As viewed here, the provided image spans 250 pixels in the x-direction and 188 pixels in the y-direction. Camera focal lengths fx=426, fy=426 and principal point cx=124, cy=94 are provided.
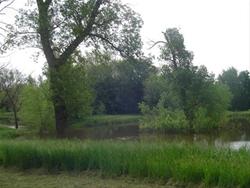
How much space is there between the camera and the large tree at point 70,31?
15.3 m

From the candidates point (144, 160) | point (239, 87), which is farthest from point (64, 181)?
point (239, 87)

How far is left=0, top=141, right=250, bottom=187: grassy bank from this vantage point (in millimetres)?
7820

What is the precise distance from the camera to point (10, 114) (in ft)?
254

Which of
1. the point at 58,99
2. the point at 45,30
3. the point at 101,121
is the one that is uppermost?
the point at 45,30

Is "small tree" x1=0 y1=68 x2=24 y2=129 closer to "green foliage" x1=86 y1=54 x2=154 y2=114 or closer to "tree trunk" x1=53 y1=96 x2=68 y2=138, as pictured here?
"green foliage" x1=86 y1=54 x2=154 y2=114

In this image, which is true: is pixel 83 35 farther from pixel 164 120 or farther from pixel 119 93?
pixel 119 93

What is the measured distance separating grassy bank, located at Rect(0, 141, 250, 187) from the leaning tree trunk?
4.22m

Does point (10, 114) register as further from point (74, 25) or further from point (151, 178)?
point (151, 178)

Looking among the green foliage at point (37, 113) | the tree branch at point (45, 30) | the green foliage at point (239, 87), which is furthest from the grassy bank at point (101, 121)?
the tree branch at point (45, 30)

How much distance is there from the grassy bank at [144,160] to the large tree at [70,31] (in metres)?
4.63

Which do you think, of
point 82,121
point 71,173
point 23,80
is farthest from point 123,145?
point 23,80

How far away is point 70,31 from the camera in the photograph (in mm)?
15742

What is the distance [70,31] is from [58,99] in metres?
2.84

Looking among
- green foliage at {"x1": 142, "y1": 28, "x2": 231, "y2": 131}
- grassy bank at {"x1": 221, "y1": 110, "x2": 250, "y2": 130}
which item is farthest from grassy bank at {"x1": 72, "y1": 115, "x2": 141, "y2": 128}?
grassy bank at {"x1": 221, "y1": 110, "x2": 250, "y2": 130}
